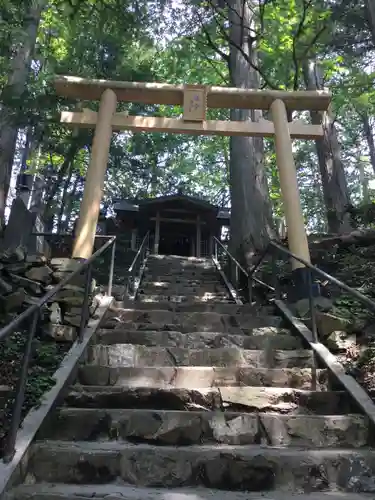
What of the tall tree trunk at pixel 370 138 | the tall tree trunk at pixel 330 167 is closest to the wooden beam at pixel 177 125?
the tall tree trunk at pixel 330 167

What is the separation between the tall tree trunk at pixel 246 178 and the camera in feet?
26.7

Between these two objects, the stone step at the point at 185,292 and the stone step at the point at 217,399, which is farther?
the stone step at the point at 185,292

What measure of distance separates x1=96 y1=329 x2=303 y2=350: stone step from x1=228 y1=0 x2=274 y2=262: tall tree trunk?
3534 mm

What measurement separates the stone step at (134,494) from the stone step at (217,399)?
703 millimetres

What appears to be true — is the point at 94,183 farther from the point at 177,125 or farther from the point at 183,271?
the point at 183,271

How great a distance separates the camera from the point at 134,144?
46.4ft

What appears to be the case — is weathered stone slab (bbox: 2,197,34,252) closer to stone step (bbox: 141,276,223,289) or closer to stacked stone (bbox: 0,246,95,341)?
stone step (bbox: 141,276,223,289)

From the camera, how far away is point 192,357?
3740mm

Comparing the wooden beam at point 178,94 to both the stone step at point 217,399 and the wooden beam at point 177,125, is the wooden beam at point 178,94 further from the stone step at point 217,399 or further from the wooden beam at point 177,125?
the stone step at point 217,399

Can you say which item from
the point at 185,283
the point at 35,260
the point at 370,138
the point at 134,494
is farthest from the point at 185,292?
the point at 370,138

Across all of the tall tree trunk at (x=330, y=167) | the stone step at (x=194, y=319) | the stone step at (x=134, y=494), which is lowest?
the stone step at (x=134, y=494)

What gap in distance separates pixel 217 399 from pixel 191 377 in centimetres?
37

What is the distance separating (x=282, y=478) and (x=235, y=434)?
433mm

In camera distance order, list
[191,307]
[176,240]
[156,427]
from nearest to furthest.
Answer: [156,427] < [191,307] < [176,240]
